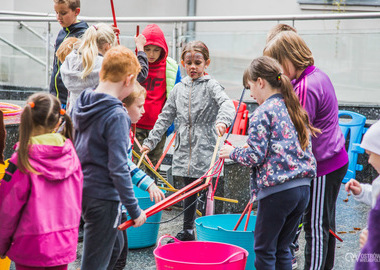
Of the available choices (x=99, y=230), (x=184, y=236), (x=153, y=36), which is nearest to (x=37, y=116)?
(x=99, y=230)

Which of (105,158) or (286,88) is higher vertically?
(286,88)

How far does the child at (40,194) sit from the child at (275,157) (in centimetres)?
102

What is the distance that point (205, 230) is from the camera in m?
3.88

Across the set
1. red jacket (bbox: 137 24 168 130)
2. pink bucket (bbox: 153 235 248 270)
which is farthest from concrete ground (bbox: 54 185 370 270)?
red jacket (bbox: 137 24 168 130)

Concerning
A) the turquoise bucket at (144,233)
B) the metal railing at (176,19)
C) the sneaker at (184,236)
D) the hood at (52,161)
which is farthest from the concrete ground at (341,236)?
the metal railing at (176,19)

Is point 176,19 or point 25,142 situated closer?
point 25,142

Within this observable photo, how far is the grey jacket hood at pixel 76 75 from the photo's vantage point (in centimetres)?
388

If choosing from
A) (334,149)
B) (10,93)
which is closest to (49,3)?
(10,93)

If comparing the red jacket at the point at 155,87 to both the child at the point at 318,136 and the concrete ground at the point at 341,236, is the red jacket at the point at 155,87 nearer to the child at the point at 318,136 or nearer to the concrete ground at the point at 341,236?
the concrete ground at the point at 341,236

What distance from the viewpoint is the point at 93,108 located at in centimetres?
298

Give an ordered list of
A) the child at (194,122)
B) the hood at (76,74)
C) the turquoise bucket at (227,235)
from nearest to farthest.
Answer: the turquoise bucket at (227,235)
the hood at (76,74)
the child at (194,122)

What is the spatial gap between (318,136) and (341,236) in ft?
5.28

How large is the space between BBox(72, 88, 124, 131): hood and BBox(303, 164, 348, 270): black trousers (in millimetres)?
1365

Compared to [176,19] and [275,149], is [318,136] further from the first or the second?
[176,19]
